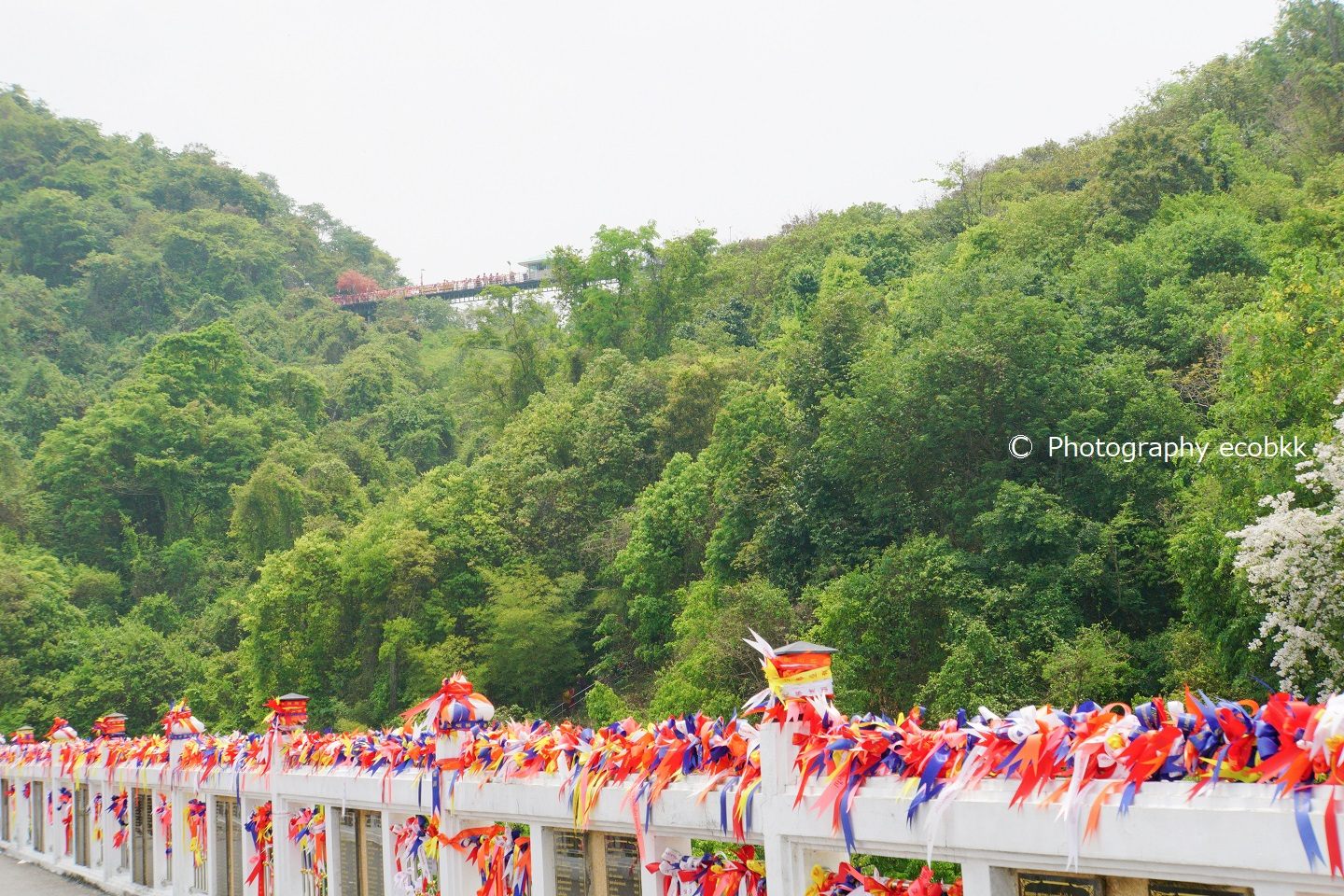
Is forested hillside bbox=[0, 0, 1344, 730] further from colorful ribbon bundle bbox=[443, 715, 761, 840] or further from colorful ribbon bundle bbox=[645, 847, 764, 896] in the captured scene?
colorful ribbon bundle bbox=[645, 847, 764, 896]

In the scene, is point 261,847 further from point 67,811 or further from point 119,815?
point 67,811

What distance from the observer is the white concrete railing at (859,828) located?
4664 millimetres

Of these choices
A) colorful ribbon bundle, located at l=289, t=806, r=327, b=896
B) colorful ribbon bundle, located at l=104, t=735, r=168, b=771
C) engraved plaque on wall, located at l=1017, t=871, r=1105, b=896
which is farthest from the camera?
colorful ribbon bundle, located at l=104, t=735, r=168, b=771

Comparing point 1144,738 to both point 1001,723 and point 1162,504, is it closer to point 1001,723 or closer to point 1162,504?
point 1001,723

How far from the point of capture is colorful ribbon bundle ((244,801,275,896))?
11.8 metres

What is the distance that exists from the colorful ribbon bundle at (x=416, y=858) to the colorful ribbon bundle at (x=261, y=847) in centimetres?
245

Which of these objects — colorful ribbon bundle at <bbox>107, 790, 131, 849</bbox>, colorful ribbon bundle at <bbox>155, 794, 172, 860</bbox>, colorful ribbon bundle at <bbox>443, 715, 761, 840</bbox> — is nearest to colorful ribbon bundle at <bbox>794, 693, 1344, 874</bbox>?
colorful ribbon bundle at <bbox>443, 715, 761, 840</bbox>

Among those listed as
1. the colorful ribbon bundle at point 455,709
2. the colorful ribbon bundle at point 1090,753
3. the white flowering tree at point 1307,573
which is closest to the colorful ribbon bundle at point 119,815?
the colorful ribbon bundle at point 455,709

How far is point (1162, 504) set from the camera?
21875 mm

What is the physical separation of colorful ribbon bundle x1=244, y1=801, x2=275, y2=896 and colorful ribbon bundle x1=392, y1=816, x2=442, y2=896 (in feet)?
8.05

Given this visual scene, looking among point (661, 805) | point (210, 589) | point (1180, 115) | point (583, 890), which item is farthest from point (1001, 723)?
point (210, 589)

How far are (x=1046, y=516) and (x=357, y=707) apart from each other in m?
19.9

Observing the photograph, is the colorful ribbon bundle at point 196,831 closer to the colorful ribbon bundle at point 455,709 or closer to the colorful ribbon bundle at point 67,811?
the colorful ribbon bundle at point 67,811

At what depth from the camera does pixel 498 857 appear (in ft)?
29.0
